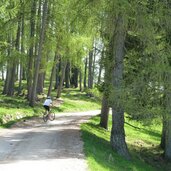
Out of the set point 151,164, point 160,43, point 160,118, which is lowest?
point 151,164

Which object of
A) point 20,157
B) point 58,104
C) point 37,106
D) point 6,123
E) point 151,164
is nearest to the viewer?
point 20,157

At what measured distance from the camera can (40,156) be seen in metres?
14.5

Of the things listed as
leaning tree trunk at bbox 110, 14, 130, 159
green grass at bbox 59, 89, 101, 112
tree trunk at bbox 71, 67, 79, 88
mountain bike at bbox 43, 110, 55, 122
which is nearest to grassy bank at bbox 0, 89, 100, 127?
green grass at bbox 59, 89, 101, 112

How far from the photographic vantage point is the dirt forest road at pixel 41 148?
12898 millimetres

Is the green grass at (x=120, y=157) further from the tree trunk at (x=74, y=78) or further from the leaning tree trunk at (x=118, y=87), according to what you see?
the tree trunk at (x=74, y=78)

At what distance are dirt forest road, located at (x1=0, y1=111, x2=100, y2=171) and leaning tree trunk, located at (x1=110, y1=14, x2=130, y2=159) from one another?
161cm

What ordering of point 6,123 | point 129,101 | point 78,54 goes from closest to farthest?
point 129,101 < point 6,123 < point 78,54

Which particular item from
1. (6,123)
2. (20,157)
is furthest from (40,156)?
(6,123)

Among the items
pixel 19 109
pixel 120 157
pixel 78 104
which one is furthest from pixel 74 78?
pixel 120 157

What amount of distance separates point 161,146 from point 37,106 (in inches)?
425

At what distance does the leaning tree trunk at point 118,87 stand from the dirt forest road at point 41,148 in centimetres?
161

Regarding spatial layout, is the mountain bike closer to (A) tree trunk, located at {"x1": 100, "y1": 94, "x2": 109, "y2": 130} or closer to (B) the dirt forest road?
(B) the dirt forest road

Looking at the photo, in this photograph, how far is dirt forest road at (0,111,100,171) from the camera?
12898 millimetres

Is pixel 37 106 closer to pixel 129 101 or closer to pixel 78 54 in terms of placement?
pixel 78 54
